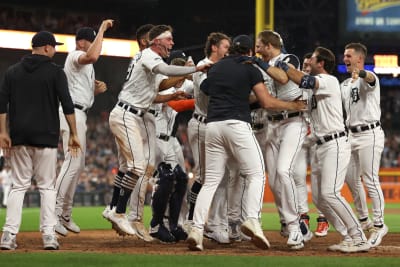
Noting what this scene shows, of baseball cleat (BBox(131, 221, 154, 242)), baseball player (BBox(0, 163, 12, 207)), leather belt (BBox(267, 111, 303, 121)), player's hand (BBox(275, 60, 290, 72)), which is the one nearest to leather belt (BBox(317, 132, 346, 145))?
leather belt (BBox(267, 111, 303, 121))

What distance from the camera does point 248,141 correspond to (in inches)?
336

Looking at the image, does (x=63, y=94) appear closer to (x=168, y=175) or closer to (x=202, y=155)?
(x=202, y=155)

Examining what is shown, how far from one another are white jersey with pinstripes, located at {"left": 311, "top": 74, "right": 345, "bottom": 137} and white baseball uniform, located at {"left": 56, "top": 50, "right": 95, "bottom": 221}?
2848mm

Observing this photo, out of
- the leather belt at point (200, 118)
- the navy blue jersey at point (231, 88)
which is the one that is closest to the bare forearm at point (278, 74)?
the navy blue jersey at point (231, 88)

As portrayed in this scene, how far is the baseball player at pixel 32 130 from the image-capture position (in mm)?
8516

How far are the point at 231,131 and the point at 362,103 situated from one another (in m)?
2.26

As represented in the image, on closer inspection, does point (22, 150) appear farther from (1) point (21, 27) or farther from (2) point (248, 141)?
(1) point (21, 27)

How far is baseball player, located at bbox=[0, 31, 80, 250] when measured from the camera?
27.9 feet

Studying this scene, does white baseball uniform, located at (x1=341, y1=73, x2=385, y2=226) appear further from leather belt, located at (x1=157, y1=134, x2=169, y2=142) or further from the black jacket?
the black jacket

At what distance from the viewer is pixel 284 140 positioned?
366 inches

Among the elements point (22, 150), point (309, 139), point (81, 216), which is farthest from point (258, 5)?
point (22, 150)

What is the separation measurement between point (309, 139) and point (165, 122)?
1779 millimetres

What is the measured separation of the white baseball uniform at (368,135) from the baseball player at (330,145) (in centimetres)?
116

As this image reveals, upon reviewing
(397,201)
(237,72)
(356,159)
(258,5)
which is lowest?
(397,201)
